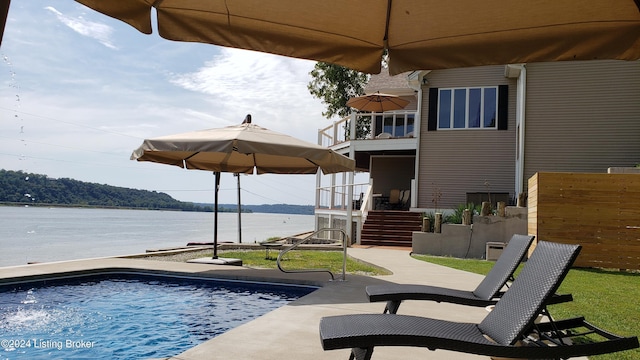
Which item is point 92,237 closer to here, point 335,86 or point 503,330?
point 335,86

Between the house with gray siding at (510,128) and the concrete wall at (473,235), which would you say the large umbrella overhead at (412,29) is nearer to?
the concrete wall at (473,235)

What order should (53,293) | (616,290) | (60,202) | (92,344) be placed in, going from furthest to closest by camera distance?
(60,202)
(616,290)
(53,293)
(92,344)

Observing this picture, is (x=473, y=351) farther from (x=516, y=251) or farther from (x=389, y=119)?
(x=389, y=119)

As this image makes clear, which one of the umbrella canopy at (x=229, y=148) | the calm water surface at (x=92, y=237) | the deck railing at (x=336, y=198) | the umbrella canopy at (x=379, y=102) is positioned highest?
the umbrella canopy at (x=379, y=102)

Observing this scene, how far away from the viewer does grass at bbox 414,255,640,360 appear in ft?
17.8

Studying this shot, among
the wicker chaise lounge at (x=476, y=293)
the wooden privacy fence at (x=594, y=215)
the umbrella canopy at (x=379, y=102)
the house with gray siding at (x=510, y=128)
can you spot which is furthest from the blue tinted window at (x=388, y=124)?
the wicker chaise lounge at (x=476, y=293)

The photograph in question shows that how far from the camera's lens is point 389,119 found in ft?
78.0

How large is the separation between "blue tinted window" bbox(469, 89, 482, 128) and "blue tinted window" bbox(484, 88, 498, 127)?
21cm

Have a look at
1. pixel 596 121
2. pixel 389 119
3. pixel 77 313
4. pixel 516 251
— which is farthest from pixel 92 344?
pixel 389 119

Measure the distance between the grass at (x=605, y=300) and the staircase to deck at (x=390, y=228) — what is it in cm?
534

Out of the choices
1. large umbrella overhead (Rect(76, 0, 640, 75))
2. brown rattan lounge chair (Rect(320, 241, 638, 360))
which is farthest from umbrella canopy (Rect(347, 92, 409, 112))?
brown rattan lounge chair (Rect(320, 241, 638, 360))

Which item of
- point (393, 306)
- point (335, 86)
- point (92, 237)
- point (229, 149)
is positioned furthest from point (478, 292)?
point (92, 237)

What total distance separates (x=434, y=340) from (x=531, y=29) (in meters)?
2.37

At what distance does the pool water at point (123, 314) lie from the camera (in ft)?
15.5
